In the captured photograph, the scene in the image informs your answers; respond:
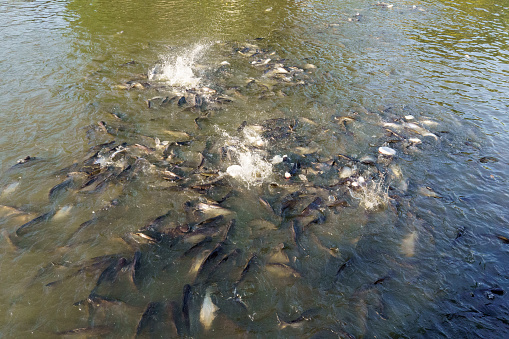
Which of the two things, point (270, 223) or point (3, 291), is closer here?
point (3, 291)

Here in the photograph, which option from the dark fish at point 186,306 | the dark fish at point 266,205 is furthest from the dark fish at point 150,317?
the dark fish at point 266,205


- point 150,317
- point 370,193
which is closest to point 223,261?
point 150,317

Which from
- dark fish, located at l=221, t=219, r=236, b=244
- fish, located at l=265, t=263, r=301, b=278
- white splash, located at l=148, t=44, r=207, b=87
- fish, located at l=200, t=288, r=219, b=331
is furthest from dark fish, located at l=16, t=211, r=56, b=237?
white splash, located at l=148, t=44, r=207, b=87

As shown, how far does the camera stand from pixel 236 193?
8266mm

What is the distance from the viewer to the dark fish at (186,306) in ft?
17.5

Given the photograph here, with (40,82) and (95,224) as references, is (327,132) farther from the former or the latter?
(40,82)

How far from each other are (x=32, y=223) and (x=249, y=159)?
5875mm

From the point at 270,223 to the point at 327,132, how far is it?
16.3 ft

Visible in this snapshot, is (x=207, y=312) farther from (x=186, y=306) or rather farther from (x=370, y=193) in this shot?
(x=370, y=193)

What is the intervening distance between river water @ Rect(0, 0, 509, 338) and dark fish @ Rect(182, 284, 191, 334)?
36 millimetres

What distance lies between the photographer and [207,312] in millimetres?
5531

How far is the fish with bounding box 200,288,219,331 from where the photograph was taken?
5.39 meters

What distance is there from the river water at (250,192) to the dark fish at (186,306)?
4cm

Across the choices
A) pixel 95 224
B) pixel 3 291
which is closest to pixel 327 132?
pixel 95 224
